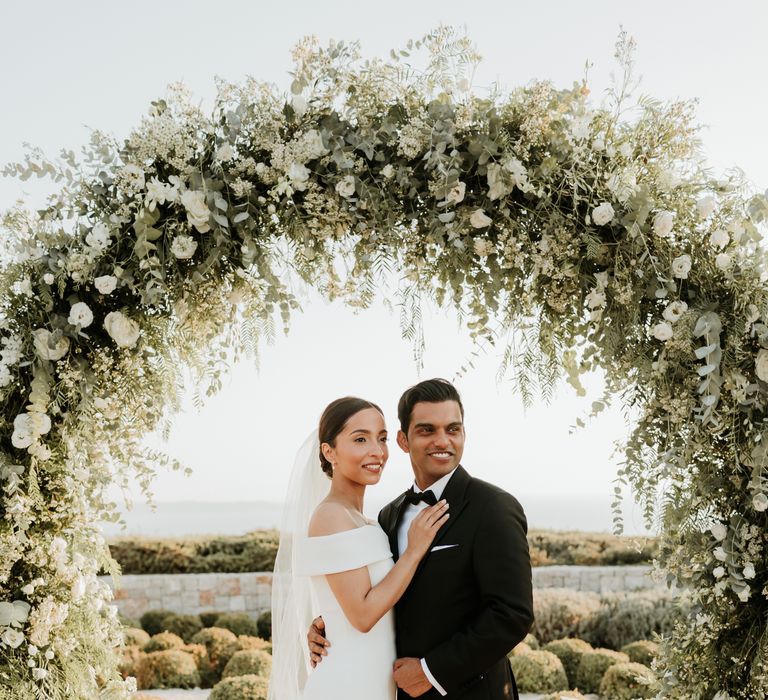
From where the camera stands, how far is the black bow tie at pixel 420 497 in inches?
143

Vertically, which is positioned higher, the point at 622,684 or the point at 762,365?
the point at 762,365

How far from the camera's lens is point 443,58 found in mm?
3746

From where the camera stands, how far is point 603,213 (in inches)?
140

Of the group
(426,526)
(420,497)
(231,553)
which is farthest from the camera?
(231,553)

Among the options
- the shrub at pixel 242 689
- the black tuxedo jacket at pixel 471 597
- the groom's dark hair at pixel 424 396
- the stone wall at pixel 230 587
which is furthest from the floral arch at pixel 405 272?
the stone wall at pixel 230 587

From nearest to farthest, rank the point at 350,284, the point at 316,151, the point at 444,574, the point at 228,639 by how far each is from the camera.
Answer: the point at 444,574
the point at 316,151
the point at 350,284
the point at 228,639

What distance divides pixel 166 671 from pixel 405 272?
8.22 meters

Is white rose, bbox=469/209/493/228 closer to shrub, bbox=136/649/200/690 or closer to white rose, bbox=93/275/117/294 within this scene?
white rose, bbox=93/275/117/294

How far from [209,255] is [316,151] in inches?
27.3

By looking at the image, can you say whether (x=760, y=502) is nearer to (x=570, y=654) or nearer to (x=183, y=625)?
(x=570, y=654)

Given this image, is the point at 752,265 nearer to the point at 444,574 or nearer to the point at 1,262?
the point at 444,574

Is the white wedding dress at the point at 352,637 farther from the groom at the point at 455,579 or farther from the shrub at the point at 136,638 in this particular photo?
the shrub at the point at 136,638

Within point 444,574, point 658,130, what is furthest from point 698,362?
point 444,574

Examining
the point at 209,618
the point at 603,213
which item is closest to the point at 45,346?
the point at 603,213
